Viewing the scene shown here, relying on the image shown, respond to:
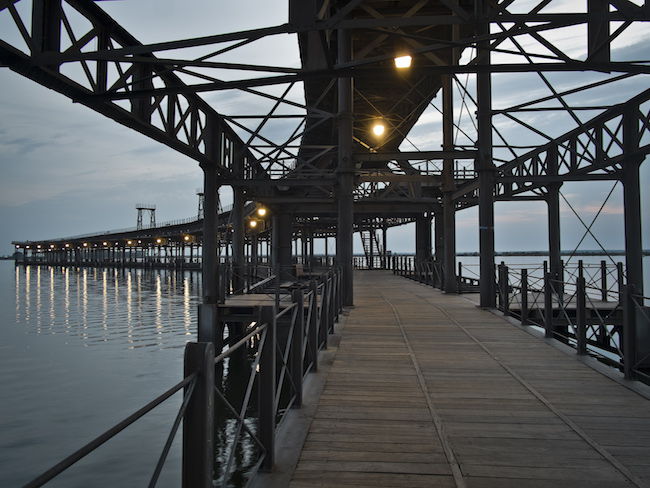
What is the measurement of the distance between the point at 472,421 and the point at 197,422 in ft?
11.0

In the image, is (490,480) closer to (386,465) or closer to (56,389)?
(386,465)

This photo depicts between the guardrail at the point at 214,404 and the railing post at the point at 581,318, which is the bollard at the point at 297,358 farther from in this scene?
the railing post at the point at 581,318

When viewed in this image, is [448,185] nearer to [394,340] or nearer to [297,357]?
[394,340]

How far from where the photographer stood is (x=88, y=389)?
11.6 metres

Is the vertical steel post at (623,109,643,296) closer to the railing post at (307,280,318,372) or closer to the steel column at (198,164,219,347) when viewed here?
the railing post at (307,280,318,372)

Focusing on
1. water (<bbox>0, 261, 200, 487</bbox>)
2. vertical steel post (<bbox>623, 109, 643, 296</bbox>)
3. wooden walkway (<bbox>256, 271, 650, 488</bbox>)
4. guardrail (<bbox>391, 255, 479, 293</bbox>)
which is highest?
vertical steel post (<bbox>623, 109, 643, 296</bbox>)

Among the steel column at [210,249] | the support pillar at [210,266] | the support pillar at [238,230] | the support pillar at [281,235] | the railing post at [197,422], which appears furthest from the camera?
the support pillar at [281,235]

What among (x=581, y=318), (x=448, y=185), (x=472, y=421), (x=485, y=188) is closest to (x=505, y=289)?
(x=485, y=188)

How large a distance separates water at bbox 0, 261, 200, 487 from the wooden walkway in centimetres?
387

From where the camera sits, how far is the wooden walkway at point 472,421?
3.63 m

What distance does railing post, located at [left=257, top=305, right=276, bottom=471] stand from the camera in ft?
12.2

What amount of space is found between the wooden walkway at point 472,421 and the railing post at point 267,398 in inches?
10.9

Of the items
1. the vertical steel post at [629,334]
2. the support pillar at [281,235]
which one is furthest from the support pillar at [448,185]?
the vertical steel post at [629,334]

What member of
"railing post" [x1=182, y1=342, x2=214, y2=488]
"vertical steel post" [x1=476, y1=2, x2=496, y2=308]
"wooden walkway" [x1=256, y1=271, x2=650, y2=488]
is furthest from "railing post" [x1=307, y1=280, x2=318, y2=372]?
"vertical steel post" [x1=476, y1=2, x2=496, y2=308]
